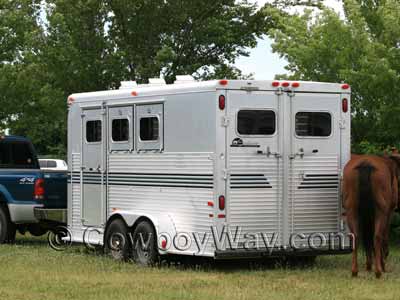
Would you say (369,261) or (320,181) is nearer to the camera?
(369,261)

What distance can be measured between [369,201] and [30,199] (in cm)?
726

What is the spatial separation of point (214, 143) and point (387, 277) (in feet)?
9.52

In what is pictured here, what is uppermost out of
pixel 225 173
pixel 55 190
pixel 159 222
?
pixel 225 173

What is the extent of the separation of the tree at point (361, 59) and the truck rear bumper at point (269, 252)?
422 cm

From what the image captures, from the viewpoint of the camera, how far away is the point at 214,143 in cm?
1323

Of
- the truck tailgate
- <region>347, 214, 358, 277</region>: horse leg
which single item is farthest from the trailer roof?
the truck tailgate

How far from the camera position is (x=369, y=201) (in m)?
13.1

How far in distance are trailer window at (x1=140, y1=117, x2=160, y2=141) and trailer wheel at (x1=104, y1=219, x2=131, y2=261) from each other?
1.45 meters

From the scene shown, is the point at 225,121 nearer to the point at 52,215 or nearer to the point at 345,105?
the point at 345,105

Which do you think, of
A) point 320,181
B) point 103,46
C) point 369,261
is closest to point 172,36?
point 103,46

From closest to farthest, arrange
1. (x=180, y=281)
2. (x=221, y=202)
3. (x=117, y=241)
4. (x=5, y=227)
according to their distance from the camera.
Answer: (x=180, y=281) → (x=221, y=202) → (x=117, y=241) → (x=5, y=227)

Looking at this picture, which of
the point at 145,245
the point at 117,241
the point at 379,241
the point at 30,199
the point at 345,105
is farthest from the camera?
the point at 30,199

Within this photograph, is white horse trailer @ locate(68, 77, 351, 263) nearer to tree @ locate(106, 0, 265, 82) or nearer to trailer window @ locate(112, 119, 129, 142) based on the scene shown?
trailer window @ locate(112, 119, 129, 142)

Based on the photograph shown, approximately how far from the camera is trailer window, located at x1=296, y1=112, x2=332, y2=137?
45.4 ft
